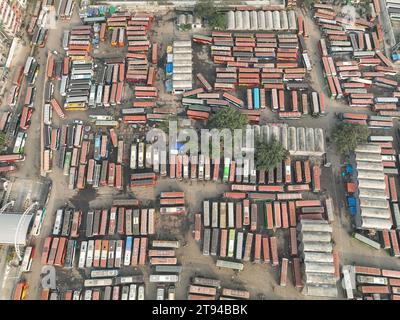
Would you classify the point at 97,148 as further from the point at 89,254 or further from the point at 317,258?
the point at 317,258

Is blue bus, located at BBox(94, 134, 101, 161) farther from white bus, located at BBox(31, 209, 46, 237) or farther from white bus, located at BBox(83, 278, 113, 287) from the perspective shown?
white bus, located at BBox(83, 278, 113, 287)

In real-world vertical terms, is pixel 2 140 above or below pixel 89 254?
above

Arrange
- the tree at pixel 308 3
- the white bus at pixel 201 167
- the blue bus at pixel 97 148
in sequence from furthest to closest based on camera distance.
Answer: the tree at pixel 308 3 < the blue bus at pixel 97 148 < the white bus at pixel 201 167

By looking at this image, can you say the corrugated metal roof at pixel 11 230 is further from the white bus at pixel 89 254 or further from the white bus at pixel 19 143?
the white bus at pixel 19 143

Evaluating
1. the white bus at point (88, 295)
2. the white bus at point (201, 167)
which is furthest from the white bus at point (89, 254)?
the white bus at point (201, 167)

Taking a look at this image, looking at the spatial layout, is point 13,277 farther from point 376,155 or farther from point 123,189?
point 376,155

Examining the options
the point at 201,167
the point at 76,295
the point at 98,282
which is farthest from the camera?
the point at 201,167

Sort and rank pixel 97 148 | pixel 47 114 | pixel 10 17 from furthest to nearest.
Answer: pixel 10 17, pixel 47 114, pixel 97 148

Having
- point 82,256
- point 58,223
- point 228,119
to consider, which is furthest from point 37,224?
point 228,119
